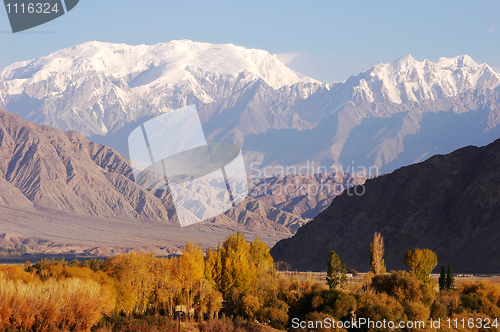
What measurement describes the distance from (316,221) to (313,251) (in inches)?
523

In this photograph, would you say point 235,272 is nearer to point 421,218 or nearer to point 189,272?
point 189,272

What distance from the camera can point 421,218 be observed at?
143 metres

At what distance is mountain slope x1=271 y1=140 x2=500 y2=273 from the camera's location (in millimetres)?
128125

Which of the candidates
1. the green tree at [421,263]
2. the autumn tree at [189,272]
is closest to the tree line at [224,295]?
the autumn tree at [189,272]

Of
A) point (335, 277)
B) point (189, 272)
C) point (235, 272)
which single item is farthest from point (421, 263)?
point (189, 272)

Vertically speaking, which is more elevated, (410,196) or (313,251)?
(410,196)

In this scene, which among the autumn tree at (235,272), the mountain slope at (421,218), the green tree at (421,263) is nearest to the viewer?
the autumn tree at (235,272)

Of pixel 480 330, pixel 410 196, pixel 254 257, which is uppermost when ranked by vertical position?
pixel 410 196

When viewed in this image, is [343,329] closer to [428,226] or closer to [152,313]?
[152,313]

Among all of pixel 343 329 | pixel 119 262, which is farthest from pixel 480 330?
pixel 119 262

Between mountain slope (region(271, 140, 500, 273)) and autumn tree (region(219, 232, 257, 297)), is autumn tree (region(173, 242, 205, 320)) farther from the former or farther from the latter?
mountain slope (region(271, 140, 500, 273))

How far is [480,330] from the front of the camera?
5225 centimetres

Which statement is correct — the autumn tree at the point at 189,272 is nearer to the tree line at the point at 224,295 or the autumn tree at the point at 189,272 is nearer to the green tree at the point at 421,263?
the tree line at the point at 224,295

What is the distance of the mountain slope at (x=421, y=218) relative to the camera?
420 ft
